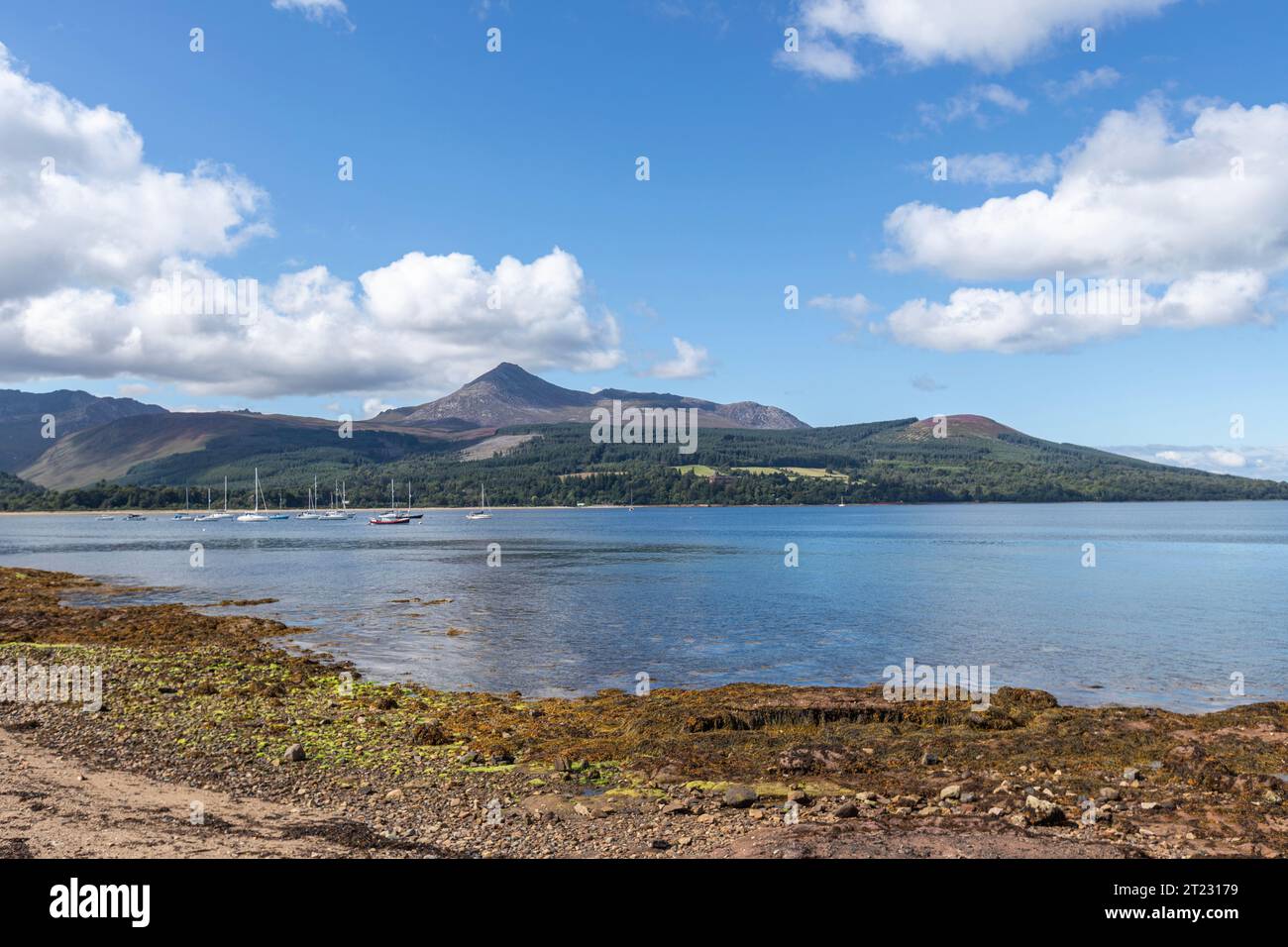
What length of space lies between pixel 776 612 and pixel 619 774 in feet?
109

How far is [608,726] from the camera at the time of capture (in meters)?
22.7

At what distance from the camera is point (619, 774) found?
1798cm

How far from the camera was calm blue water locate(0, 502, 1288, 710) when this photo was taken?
32.0 meters

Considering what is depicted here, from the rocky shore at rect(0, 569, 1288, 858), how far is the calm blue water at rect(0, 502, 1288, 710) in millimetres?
5531

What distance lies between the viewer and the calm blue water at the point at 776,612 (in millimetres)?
31984

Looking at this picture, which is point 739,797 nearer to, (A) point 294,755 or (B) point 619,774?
(B) point 619,774

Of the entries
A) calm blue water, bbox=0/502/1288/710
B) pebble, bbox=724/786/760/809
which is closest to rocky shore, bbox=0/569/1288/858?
pebble, bbox=724/786/760/809

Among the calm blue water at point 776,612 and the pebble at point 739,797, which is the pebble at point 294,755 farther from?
the calm blue water at point 776,612

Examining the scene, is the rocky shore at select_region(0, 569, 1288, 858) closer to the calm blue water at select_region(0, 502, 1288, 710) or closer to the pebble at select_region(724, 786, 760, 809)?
the pebble at select_region(724, 786, 760, 809)

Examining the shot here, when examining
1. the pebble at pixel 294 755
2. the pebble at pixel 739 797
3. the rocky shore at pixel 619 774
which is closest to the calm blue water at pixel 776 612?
the rocky shore at pixel 619 774

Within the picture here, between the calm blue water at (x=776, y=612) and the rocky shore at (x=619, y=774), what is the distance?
553 centimetres
